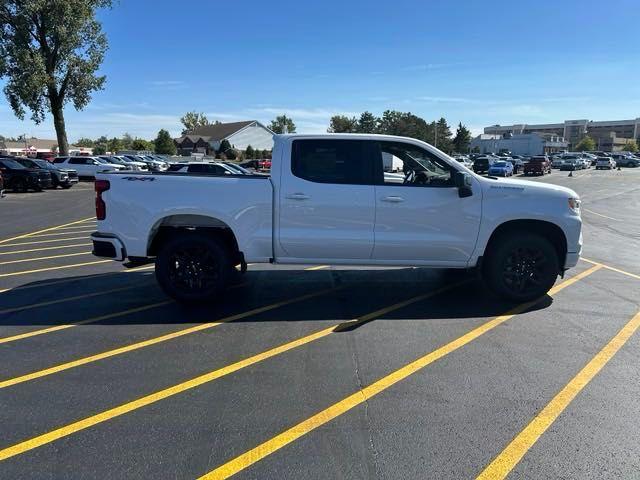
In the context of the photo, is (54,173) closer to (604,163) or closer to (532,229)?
(532,229)

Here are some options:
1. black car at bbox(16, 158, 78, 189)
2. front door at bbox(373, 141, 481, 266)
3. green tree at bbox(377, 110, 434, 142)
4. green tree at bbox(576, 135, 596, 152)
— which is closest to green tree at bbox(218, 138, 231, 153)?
green tree at bbox(377, 110, 434, 142)

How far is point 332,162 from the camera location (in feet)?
19.3

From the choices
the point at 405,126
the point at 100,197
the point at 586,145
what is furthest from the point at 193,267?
the point at 586,145

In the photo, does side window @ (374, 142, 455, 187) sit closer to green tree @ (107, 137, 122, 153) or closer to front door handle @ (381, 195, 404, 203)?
front door handle @ (381, 195, 404, 203)

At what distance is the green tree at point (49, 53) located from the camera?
34406 mm

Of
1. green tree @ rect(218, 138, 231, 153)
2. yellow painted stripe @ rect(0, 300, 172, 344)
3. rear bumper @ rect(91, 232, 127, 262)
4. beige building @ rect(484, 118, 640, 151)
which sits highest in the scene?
beige building @ rect(484, 118, 640, 151)

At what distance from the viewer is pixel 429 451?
3.11 metres

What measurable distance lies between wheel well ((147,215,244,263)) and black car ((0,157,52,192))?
72.9 feet

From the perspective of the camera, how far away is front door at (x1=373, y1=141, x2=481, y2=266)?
5.80 metres

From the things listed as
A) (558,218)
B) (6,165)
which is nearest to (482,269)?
(558,218)

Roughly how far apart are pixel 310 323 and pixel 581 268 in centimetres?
518

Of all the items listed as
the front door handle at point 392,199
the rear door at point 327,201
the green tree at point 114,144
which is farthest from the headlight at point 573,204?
the green tree at point 114,144

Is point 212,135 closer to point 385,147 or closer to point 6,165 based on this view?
point 6,165

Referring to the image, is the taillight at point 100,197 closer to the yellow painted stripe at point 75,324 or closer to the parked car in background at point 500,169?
the yellow painted stripe at point 75,324
